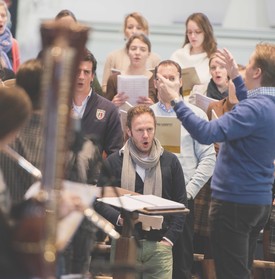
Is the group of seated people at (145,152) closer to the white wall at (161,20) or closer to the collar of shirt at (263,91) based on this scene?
the collar of shirt at (263,91)

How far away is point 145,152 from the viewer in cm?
558

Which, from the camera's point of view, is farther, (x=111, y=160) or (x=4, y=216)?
(x=111, y=160)

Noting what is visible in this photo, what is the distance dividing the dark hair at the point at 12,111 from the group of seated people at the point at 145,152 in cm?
52

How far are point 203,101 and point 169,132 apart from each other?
Result: 0.77m

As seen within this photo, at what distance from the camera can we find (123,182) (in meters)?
5.51

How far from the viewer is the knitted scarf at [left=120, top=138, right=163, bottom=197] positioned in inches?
217

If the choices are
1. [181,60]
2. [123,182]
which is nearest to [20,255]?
[123,182]

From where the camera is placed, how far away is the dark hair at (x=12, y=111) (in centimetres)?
313

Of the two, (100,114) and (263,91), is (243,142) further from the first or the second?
(100,114)

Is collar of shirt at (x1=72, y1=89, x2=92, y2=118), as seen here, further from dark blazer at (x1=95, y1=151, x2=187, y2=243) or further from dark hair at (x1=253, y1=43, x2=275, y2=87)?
dark hair at (x1=253, y1=43, x2=275, y2=87)

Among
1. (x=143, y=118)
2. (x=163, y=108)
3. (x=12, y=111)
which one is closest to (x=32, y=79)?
(x=12, y=111)

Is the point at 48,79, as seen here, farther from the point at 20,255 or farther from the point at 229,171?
the point at 229,171

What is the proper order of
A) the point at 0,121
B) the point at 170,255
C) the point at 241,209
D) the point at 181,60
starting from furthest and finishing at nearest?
the point at 181,60 → the point at 170,255 → the point at 241,209 → the point at 0,121

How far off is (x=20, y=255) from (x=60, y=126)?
435 millimetres
